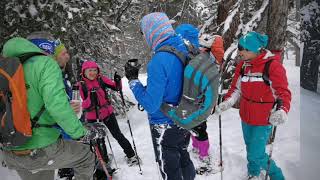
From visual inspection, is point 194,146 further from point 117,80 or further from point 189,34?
point 189,34

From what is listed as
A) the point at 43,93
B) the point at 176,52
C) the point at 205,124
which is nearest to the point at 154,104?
the point at 176,52

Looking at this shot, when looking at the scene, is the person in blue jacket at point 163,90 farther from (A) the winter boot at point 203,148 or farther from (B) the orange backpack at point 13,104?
(A) the winter boot at point 203,148

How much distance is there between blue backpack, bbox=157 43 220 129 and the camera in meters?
3.50

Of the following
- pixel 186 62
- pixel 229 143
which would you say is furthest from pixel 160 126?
pixel 229 143

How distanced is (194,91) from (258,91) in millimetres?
1638

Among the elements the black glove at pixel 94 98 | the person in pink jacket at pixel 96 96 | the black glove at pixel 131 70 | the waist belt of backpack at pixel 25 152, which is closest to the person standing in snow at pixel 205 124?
the person in pink jacket at pixel 96 96

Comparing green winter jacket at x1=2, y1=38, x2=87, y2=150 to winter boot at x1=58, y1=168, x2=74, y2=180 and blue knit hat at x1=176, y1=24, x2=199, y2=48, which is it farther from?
winter boot at x1=58, y1=168, x2=74, y2=180

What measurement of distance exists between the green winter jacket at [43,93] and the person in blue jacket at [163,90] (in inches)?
32.3

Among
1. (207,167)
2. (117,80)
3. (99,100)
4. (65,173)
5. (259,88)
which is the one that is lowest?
(65,173)

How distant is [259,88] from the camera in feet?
15.5

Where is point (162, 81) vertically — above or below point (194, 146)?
above

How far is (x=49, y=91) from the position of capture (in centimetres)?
336

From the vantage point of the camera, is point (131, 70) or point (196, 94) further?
point (131, 70)

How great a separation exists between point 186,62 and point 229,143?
3.86m
